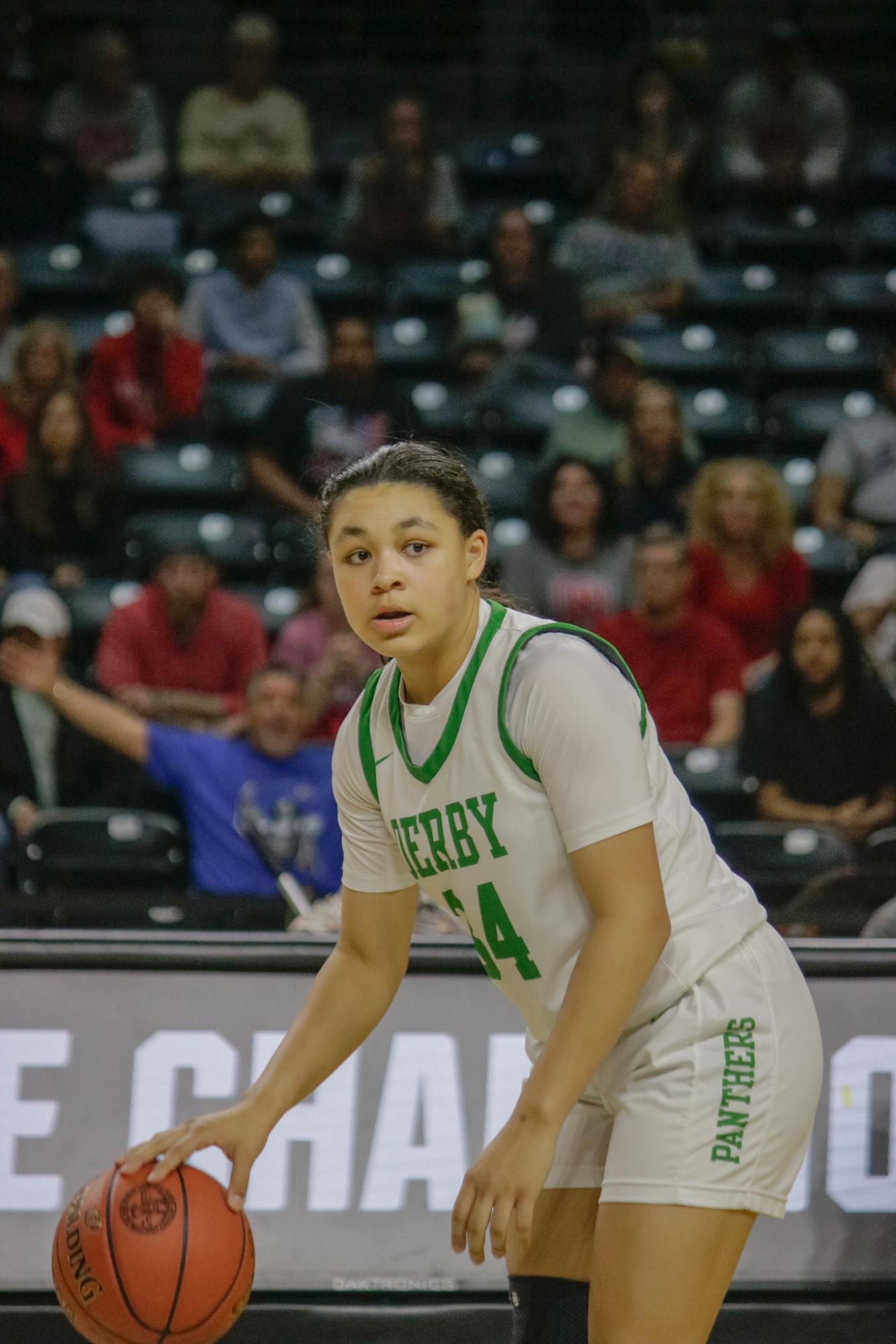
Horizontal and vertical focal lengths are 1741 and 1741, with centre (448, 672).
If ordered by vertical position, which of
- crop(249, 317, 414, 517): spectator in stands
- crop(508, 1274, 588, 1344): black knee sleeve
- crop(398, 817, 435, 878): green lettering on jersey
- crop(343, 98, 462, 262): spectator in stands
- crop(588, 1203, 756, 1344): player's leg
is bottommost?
crop(508, 1274, 588, 1344): black knee sleeve

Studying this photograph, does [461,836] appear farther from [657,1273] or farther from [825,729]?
[825,729]

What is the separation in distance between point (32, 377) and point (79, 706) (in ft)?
6.75

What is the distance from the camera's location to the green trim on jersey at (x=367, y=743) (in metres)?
2.26

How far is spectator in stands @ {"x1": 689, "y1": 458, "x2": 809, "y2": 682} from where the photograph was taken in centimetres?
659

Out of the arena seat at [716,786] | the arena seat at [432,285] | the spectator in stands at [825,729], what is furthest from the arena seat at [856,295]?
the arena seat at [716,786]

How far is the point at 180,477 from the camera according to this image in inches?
293

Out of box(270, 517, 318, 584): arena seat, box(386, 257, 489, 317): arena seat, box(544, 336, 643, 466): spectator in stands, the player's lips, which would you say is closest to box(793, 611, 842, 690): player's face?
box(544, 336, 643, 466): spectator in stands

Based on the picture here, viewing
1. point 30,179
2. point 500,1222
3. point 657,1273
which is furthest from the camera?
point 30,179

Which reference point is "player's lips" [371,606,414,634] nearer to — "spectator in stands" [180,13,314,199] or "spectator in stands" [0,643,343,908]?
"spectator in stands" [0,643,343,908]

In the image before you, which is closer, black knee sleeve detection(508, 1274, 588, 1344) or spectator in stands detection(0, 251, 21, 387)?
black knee sleeve detection(508, 1274, 588, 1344)

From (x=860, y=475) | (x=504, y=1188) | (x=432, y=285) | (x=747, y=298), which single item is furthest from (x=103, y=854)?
(x=747, y=298)

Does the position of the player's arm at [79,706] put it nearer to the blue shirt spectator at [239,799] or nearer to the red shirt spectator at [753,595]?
the blue shirt spectator at [239,799]

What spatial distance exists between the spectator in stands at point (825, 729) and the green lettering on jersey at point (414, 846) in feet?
11.9

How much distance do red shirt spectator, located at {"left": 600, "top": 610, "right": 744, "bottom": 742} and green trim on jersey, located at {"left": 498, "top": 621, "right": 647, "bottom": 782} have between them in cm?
409
